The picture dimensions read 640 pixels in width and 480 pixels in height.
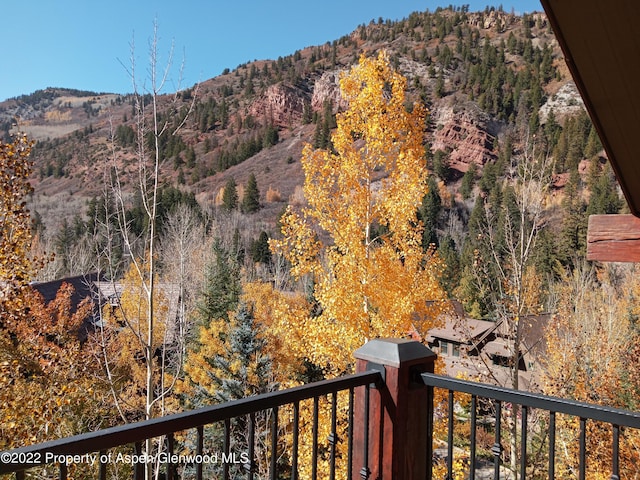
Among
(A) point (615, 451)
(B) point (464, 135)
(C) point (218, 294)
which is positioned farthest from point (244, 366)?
(B) point (464, 135)

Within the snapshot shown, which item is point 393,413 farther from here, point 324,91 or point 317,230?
point 324,91

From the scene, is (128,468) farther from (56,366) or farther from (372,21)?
(372,21)

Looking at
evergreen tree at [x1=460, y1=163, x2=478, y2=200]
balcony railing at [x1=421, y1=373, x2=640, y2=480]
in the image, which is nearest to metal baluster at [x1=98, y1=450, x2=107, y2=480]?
balcony railing at [x1=421, y1=373, x2=640, y2=480]

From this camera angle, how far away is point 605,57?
928mm

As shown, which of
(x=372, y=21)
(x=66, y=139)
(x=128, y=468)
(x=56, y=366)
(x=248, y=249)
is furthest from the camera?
(x=372, y=21)

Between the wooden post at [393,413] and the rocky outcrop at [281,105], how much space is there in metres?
97.3

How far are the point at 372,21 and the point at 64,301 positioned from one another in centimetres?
12532

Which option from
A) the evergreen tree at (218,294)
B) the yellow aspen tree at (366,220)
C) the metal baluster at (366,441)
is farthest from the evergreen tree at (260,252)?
the metal baluster at (366,441)

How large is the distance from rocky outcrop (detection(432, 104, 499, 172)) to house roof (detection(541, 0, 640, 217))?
237ft

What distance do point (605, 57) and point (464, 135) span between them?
8108 centimetres

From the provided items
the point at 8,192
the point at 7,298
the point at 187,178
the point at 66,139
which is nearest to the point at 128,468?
the point at 7,298

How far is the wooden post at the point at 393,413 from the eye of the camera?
7.13 feet

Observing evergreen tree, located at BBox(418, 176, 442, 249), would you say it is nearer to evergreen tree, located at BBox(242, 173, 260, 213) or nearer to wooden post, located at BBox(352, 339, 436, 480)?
evergreen tree, located at BBox(242, 173, 260, 213)

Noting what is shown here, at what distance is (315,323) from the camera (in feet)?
22.9
